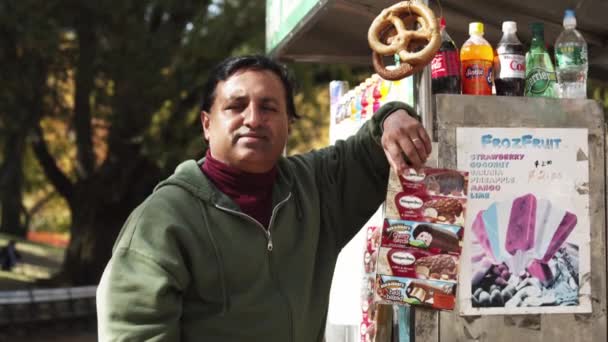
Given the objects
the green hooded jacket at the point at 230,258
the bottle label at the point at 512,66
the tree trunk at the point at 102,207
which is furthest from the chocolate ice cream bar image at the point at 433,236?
the tree trunk at the point at 102,207

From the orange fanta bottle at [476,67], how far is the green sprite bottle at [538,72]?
0.57ft

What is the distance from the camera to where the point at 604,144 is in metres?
2.67

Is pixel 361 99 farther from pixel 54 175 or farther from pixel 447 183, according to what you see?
pixel 54 175

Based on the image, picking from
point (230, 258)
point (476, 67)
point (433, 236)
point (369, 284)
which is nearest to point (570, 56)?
point (476, 67)

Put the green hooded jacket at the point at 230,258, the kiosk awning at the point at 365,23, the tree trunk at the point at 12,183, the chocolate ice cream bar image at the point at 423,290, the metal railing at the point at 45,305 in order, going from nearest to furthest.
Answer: the green hooded jacket at the point at 230,258
the chocolate ice cream bar image at the point at 423,290
the kiosk awning at the point at 365,23
the metal railing at the point at 45,305
the tree trunk at the point at 12,183

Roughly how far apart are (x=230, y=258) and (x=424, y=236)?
0.66m

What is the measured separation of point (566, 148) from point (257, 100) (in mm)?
1117

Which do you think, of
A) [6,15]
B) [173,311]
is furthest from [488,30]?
[6,15]

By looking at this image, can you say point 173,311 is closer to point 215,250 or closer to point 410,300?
point 215,250

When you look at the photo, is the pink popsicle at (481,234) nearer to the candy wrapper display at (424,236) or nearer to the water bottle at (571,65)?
the candy wrapper display at (424,236)

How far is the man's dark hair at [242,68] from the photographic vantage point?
2.68 metres

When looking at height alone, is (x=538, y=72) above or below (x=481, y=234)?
above

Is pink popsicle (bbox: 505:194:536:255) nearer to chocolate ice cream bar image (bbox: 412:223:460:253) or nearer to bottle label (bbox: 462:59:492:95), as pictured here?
chocolate ice cream bar image (bbox: 412:223:460:253)

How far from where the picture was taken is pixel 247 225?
99.7 inches
